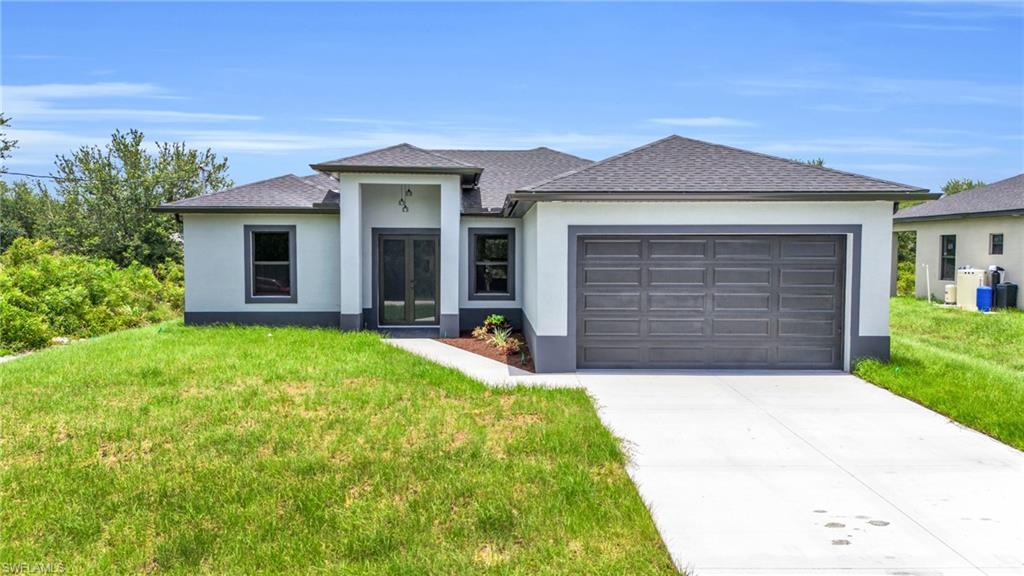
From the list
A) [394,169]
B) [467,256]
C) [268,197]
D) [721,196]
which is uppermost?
[394,169]

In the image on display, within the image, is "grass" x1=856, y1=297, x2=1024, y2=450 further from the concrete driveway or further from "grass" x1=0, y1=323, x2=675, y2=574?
A: "grass" x1=0, y1=323, x2=675, y2=574

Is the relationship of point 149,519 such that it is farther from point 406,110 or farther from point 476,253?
point 406,110

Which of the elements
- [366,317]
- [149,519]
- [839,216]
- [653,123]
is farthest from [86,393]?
[653,123]

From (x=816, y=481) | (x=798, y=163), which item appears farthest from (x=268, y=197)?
(x=816, y=481)

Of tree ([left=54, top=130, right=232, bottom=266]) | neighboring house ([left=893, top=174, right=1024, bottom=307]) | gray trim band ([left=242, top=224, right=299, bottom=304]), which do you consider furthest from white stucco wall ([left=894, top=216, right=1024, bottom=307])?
tree ([left=54, top=130, right=232, bottom=266])

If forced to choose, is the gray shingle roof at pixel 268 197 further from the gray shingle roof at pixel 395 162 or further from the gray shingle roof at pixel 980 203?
the gray shingle roof at pixel 980 203

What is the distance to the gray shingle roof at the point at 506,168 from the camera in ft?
53.1

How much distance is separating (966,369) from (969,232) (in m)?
12.8

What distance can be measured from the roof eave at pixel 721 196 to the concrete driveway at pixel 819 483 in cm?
304

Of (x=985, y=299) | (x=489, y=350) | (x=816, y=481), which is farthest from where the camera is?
(x=985, y=299)

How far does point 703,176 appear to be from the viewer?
10672 millimetres

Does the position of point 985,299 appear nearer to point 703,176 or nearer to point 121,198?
point 703,176

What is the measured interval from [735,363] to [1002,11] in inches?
334

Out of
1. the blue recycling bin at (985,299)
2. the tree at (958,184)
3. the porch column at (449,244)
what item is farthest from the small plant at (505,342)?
the tree at (958,184)
